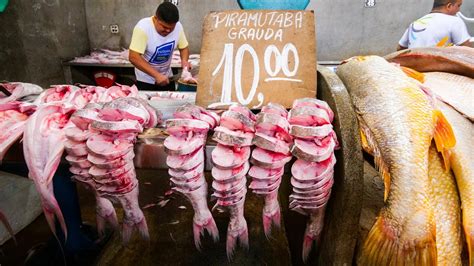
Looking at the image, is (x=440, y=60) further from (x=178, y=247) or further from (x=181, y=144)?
(x=178, y=247)

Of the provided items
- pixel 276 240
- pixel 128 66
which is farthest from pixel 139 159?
pixel 128 66

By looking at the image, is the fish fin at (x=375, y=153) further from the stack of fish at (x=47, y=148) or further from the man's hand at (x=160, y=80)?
the man's hand at (x=160, y=80)

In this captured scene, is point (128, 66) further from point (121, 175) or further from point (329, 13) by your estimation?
point (121, 175)

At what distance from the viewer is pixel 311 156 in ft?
3.08

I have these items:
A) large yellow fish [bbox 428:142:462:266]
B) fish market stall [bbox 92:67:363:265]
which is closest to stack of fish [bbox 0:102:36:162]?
fish market stall [bbox 92:67:363:265]

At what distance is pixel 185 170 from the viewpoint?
1000 millimetres

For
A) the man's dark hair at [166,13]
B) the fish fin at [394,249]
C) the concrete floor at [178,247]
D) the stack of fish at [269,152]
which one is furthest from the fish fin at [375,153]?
the man's dark hair at [166,13]

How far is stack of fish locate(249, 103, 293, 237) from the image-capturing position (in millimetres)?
967

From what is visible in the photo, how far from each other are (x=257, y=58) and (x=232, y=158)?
0.76 metres

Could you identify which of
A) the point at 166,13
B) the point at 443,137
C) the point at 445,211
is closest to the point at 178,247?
the point at 445,211

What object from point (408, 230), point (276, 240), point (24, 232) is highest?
point (408, 230)

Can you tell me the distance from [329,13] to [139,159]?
23.6 feet

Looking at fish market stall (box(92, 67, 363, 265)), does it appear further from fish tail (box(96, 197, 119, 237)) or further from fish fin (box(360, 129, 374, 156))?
fish tail (box(96, 197, 119, 237))

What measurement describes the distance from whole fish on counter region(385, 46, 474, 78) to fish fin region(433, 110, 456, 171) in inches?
25.9
